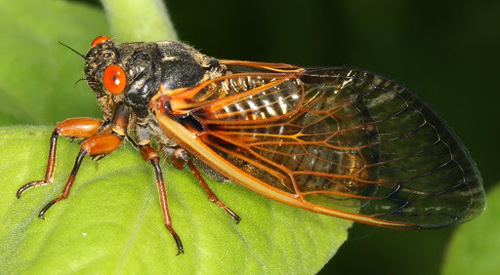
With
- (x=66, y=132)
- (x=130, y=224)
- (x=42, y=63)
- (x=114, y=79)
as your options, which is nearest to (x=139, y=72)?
(x=114, y=79)

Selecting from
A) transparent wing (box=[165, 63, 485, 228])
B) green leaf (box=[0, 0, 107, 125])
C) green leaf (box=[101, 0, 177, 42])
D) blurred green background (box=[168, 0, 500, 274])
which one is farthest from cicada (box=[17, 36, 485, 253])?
blurred green background (box=[168, 0, 500, 274])

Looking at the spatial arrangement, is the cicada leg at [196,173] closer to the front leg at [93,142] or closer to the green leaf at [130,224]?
the green leaf at [130,224]

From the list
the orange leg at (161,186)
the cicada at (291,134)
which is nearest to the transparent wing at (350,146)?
the cicada at (291,134)

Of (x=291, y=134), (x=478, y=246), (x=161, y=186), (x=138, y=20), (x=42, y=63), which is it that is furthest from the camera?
(x=42, y=63)

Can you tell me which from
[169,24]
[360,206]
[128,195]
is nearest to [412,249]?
[360,206]

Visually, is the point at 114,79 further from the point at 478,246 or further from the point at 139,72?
the point at 478,246

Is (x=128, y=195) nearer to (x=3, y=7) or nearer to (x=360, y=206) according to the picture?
(x=360, y=206)
